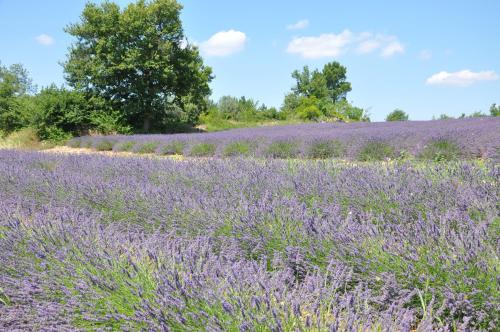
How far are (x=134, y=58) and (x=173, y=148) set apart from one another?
9.11m

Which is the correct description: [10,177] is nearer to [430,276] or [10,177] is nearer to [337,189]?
[337,189]

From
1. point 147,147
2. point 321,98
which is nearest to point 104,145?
point 147,147

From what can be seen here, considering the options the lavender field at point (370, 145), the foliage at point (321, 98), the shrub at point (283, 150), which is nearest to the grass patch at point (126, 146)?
the lavender field at point (370, 145)

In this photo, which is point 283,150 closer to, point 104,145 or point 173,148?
point 173,148

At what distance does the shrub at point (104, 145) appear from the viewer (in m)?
14.1

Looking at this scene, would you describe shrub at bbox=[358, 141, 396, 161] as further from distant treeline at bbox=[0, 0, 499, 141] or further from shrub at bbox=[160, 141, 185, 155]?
distant treeline at bbox=[0, 0, 499, 141]

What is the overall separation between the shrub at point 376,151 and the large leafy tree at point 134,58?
13.9 meters

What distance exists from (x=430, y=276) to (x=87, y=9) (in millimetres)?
21562

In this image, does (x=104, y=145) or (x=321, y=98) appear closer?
(x=104, y=145)

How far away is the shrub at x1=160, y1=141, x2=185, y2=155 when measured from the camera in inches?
450

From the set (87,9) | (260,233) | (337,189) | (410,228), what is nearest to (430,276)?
(410,228)

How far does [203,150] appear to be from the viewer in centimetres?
1034

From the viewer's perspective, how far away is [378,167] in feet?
11.8

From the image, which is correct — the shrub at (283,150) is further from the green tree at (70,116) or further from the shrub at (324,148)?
the green tree at (70,116)
